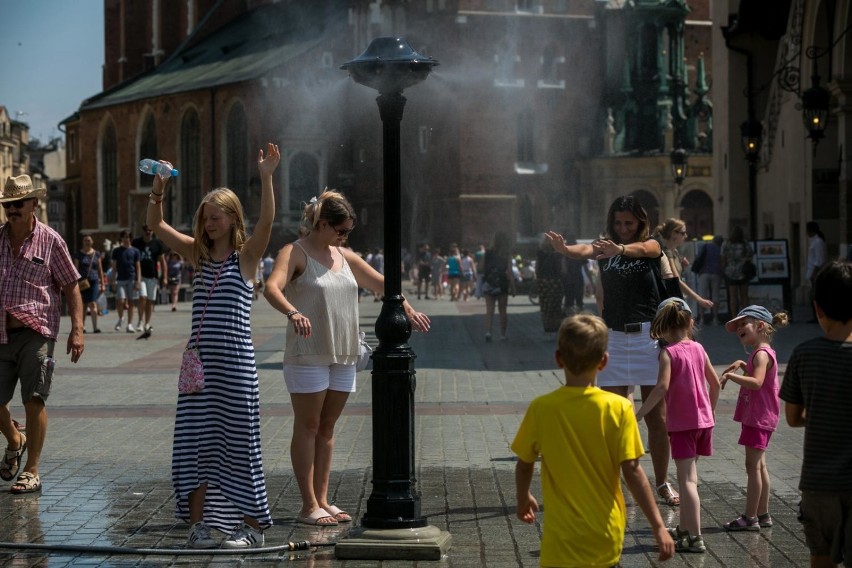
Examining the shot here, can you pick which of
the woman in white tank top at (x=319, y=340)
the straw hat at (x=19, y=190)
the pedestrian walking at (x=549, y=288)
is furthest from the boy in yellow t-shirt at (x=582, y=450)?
the pedestrian walking at (x=549, y=288)

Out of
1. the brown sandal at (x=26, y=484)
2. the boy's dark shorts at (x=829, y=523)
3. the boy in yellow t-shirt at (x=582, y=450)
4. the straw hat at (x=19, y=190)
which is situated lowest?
the brown sandal at (x=26, y=484)

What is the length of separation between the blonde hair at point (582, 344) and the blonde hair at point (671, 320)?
8.06 ft

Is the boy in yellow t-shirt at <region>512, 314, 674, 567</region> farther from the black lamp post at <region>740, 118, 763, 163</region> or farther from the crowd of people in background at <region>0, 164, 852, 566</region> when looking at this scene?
the black lamp post at <region>740, 118, 763, 163</region>

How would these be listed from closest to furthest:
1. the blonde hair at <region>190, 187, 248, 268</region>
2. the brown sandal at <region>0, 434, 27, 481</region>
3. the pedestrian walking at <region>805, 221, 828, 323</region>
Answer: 1. the blonde hair at <region>190, 187, 248, 268</region>
2. the brown sandal at <region>0, 434, 27, 481</region>
3. the pedestrian walking at <region>805, 221, 828, 323</region>

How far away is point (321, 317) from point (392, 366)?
631mm

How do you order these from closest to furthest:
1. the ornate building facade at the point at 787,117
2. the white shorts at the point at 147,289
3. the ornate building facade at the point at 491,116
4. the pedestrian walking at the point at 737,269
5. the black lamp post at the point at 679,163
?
the ornate building facade at the point at 787,117 → the pedestrian walking at the point at 737,269 → the white shorts at the point at 147,289 → the black lamp post at the point at 679,163 → the ornate building facade at the point at 491,116

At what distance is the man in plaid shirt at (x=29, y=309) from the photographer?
28.7 feet

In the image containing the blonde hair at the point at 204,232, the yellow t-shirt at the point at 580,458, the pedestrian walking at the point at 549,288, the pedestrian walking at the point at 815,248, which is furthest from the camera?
the pedestrian walking at the point at 815,248

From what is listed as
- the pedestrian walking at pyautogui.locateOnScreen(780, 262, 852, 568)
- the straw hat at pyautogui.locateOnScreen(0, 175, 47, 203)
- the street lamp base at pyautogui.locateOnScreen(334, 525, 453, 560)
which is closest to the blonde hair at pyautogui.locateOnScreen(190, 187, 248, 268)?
the street lamp base at pyautogui.locateOnScreen(334, 525, 453, 560)

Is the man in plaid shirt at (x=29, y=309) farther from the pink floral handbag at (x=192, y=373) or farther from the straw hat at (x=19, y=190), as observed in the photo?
the pink floral handbag at (x=192, y=373)

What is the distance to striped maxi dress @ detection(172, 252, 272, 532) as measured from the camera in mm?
7004

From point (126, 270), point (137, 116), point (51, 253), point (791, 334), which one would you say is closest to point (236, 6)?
point (137, 116)

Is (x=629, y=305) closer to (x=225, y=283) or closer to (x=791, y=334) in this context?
(x=225, y=283)

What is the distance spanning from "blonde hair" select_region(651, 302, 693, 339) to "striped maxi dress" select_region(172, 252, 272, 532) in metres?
2.02
